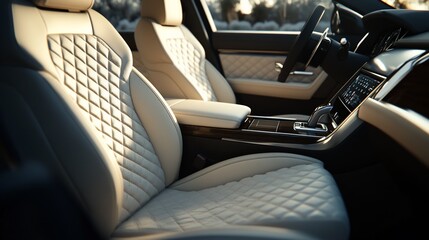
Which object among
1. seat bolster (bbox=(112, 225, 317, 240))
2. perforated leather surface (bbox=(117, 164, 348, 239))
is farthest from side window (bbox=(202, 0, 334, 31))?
seat bolster (bbox=(112, 225, 317, 240))

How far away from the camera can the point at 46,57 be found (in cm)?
93

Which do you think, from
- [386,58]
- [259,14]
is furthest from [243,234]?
[259,14]

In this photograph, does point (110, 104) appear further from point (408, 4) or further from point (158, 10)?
point (408, 4)

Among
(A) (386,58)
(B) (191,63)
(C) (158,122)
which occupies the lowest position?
(B) (191,63)

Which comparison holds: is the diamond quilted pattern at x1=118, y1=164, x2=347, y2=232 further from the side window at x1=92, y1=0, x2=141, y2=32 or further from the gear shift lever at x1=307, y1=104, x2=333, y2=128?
the side window at x1=92, y1=0, x2=141, y2=32

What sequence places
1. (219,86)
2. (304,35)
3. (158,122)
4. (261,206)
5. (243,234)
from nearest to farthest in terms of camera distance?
(243,234), (261,206), (158,122), (304,35), (219,86)

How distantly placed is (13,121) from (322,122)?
113 centimetres

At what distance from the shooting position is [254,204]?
968 millimetres

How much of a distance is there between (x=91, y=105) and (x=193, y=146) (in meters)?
0.49

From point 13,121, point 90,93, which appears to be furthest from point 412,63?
point 13,121

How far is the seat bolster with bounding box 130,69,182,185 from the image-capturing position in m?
1.24

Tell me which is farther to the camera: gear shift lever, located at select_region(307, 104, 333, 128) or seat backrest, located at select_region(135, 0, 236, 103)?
seat backrest, located at select_region(135, 0, 236, 103)

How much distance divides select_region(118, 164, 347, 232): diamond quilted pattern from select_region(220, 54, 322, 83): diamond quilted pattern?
1.30 meters

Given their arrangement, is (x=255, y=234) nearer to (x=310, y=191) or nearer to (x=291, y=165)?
(x=310, y=191)
